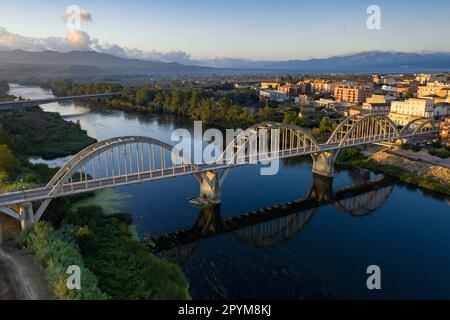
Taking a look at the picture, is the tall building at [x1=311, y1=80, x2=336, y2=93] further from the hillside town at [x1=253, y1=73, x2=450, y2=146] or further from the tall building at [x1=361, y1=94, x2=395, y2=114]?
the tall building at [x1=361, y1=94, x2=395, y2=114]

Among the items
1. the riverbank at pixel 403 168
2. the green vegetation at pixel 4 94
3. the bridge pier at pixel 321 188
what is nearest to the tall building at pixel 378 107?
the riverbank at pixel 403 168

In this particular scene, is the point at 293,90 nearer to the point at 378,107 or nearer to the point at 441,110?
the point at 378,107

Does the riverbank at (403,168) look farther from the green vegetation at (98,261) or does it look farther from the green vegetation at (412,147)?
the green vegetation at (98,261)

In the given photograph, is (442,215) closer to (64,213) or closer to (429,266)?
(429,266)

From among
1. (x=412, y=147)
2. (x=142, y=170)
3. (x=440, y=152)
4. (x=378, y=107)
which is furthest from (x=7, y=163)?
(x=378, y=107)

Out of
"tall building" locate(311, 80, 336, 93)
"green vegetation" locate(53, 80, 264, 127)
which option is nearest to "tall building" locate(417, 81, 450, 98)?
"tall building" locate(311, 80, 336, 93)
